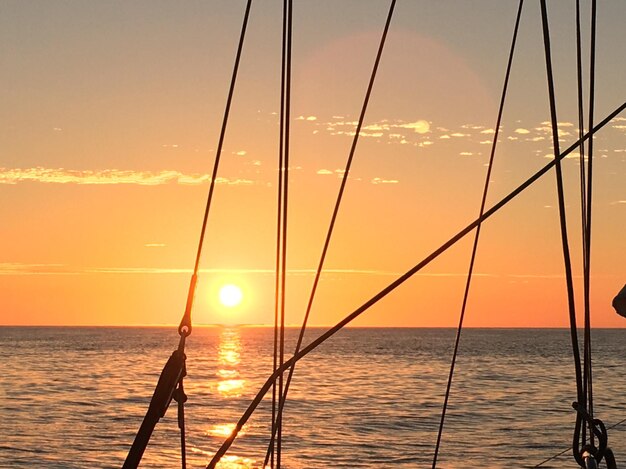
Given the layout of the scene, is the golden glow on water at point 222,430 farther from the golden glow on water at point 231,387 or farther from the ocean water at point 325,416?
the golden glow on water at point 231,387

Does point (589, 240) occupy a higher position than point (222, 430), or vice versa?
point (589, 240)

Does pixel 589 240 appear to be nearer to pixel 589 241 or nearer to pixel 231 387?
pixel 589 241

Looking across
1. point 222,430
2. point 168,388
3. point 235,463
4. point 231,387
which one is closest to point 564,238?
point 168,388

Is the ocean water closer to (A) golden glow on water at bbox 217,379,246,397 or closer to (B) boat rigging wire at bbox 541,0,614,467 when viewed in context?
(A) golden glow on water at bbox 217,379,246,397

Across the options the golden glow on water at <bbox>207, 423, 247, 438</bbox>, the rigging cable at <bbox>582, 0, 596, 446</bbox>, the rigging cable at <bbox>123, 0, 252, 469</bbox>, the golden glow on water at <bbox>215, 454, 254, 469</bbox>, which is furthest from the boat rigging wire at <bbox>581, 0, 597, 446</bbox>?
the golden glow on water at <bbox>207, 423, 247, 438</bbox>

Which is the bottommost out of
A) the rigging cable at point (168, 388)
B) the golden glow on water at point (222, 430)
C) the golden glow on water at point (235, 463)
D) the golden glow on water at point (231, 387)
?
the golden glow on water at point (222, 430)

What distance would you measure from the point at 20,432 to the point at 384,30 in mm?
37091

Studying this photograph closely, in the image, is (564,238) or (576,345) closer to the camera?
(576,345)

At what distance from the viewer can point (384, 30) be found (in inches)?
242

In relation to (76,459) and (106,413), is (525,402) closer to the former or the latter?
(106,413)

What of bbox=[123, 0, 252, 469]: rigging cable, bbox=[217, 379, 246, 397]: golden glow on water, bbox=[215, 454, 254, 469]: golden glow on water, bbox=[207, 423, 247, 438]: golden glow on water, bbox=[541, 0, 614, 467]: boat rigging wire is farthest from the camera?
bbox=[217, 379, 246, 397]: golden glow on water

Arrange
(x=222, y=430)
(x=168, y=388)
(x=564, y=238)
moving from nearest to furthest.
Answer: (x=168, y=388) < (x=564, y=238) < (x=222, y=430)

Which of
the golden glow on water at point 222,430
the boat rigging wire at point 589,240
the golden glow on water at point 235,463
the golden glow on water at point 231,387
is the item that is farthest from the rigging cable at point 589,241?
the golden glow on water at point 231,387

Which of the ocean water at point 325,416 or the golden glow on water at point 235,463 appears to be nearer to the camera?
the golden glow on water at point 235,463
